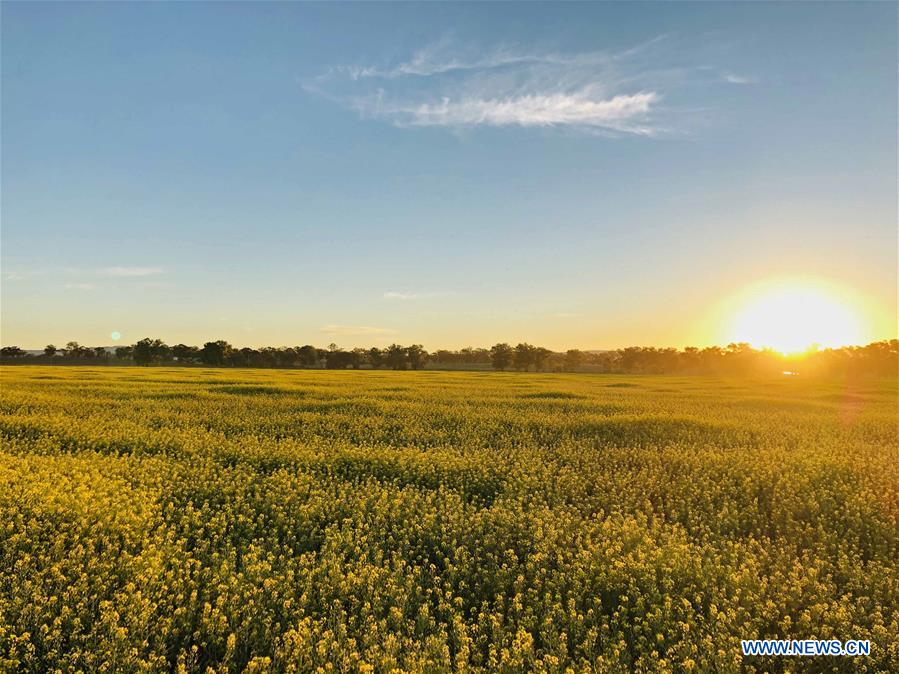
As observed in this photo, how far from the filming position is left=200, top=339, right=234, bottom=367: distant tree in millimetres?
93125

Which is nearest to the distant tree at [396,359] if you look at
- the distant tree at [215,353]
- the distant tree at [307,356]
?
the distant tree at [307,356]

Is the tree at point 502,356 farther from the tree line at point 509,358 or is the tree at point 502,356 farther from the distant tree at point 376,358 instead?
the distant tree at point 376,358

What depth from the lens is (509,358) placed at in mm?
98812

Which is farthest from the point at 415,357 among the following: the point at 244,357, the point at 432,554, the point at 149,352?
the point at 432,554

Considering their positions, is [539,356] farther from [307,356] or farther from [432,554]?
[432,554]

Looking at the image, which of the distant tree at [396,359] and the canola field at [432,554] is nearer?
the canola field at [432,554]

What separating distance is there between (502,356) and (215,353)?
175 ft

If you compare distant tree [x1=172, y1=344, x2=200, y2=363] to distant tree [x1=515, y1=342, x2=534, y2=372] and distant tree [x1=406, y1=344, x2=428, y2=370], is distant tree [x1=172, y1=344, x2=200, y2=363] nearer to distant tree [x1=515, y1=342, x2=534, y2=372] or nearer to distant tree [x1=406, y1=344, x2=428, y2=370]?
distant tree [x1=406, y1=344, x2=428, y2=370]

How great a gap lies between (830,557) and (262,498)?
9010 millimetres

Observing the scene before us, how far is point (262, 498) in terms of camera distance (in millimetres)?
9195

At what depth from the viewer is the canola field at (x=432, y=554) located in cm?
514

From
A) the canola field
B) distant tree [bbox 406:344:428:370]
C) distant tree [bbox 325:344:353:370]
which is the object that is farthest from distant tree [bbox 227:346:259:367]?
the canola field

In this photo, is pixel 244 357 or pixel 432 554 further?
pixel 244 357

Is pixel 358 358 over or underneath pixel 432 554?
over
